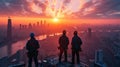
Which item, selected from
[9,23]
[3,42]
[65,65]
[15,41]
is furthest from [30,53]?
[9,23]

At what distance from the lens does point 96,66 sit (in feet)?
43.4

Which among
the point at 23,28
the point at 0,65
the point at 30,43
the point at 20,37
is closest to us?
the point at 30,43

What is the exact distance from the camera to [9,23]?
514 ft

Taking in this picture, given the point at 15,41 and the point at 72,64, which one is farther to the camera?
the point at 15,41

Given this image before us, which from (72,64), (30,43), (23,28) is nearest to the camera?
(30,43)

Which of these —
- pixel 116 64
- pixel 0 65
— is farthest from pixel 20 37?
pixel 116 64

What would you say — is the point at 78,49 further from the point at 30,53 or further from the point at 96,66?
the point at 30,53

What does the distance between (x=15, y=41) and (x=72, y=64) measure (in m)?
127

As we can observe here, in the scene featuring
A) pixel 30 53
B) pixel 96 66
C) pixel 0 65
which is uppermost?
pixel 30 53

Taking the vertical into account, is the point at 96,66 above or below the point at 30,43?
below

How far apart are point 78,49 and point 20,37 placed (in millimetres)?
139150

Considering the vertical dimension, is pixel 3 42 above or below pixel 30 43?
below

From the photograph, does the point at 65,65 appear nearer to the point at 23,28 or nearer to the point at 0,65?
the point at 0,65

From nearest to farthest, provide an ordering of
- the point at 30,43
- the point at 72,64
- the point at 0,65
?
the point at 30,43, the point at 72,64, the point at 0,65
